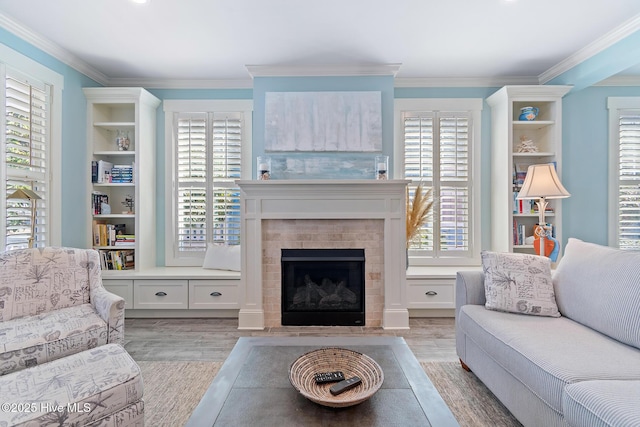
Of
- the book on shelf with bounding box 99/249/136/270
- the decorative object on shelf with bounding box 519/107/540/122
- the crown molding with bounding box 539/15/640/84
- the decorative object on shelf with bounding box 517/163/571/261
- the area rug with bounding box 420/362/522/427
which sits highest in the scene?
the crown molding with bounding box 539/15/640/84

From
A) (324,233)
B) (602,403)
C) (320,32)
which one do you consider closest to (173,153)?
(324,233)

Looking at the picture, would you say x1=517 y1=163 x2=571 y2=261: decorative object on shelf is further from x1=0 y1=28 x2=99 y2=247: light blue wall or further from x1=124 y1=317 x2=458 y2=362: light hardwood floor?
x1=0 y1=28 x2=99 y2=247: light blue wall

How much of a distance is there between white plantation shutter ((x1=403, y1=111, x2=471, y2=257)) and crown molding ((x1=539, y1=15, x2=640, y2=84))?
0.92 m

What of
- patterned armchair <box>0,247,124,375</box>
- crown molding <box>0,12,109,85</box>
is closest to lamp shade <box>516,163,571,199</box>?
patterned armchair <box>0,247,124,375</box>

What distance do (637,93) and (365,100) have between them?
3110 mm

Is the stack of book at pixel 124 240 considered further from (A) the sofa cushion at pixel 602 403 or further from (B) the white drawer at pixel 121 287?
(A) the sofa cushion at pixel 602 403

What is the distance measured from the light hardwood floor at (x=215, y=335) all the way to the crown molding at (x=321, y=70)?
257 cm

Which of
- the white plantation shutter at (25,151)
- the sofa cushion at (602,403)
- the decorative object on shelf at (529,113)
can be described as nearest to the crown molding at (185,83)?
the white plantation shutter at (25,151)

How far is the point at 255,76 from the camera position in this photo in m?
3.47

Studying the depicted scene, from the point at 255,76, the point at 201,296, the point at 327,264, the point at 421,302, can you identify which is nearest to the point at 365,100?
the point at 255,76

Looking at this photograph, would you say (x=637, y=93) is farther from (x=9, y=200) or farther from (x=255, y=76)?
(x=9, y=200)

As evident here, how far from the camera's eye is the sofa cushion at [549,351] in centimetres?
138

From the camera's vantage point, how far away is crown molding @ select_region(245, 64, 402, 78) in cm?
339

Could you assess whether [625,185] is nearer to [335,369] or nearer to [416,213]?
[416,213]
